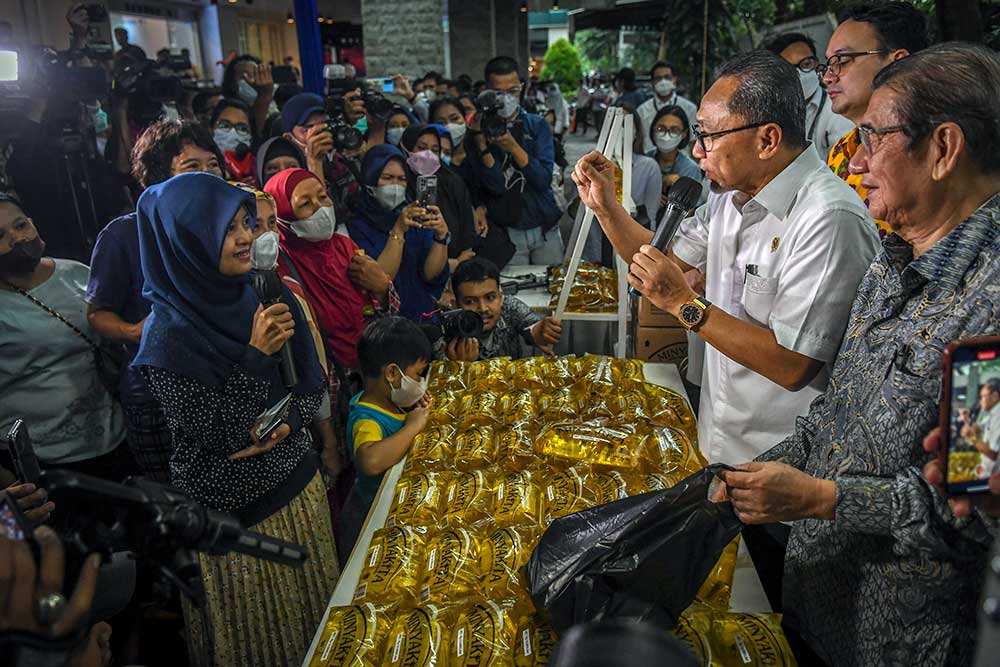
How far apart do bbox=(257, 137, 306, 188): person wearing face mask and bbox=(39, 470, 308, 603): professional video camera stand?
2.43 meters

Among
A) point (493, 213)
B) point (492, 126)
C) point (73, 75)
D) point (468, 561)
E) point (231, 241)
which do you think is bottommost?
point (468, 561)

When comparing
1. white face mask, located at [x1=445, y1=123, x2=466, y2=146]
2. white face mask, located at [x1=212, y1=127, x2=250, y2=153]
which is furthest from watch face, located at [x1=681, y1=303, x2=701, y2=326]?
white face mask, located at [x1=445, y1=123, x2=466, y2=146]

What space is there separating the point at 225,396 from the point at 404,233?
161 cm

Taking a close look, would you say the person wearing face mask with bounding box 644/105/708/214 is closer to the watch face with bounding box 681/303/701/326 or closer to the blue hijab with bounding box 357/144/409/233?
the blue hijab with bounding box 357/144/409/233

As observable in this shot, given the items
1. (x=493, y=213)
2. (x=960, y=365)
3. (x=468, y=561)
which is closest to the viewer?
(x=960, y=365)

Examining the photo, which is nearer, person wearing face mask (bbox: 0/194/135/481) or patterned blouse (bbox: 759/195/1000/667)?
patterned blouse (bbox: 759/195/1000/667)

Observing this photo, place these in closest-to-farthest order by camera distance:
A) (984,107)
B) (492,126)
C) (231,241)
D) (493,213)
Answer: (984,107), (231,241), (492,126), (493,213)

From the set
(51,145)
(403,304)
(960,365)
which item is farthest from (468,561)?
(51,145)

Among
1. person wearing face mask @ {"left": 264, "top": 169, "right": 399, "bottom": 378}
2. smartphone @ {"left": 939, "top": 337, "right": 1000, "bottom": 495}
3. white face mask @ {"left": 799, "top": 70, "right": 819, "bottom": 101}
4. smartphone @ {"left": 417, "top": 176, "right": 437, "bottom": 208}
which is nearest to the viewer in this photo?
smartphone @ {"left": 939, "top": 337, "right": 1000, "bottom": 495}

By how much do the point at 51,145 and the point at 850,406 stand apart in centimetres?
425

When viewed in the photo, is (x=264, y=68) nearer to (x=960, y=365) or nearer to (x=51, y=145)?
(x=51, y=145)

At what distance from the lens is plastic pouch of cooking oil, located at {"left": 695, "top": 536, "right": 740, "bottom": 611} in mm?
1443

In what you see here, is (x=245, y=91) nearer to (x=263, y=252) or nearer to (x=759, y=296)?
(x=263, y=252)

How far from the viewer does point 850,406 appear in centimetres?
133
